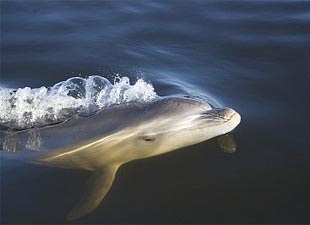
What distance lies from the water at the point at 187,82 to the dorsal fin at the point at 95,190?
0.09 meters

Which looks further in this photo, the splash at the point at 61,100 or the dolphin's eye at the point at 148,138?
the splash at the point at 61,100

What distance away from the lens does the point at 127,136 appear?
Result: 654 centimetres

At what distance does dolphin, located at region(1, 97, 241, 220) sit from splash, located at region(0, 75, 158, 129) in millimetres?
429

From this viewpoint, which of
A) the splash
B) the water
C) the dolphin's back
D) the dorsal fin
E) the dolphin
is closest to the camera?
the dorsal fin

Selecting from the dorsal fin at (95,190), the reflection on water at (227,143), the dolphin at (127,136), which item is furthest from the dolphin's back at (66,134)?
the reflection on water at (227,143)

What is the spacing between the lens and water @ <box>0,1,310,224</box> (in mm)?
5582

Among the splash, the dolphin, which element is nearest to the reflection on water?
the dolphin

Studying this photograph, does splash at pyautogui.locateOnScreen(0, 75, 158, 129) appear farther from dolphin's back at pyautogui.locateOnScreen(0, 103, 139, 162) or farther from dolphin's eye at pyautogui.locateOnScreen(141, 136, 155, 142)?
dolphin's eye at pyautogui.locateOnScreen(141, 136, 155, 142)

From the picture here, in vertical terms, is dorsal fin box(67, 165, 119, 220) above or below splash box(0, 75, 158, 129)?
below

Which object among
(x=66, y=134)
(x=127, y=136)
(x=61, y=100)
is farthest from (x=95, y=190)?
(x=61, y=100)

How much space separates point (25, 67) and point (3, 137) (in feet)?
9.95

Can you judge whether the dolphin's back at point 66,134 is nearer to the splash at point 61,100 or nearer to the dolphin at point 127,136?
the dolphin at point 127,136

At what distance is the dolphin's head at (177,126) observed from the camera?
6391mm

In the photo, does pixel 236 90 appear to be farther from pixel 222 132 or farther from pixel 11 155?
pixel 11 155
